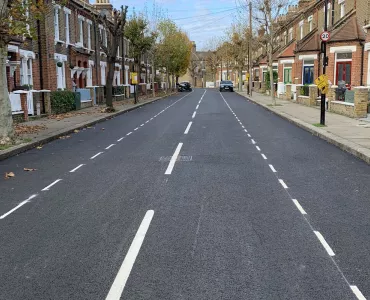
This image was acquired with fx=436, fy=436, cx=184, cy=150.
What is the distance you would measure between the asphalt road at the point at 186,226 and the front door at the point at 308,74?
26922 millimetres

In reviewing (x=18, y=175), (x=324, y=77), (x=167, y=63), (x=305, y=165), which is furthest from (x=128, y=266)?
(x=167, y=63)

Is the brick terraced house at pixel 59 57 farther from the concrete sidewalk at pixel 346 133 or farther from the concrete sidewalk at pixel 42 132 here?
the concrete sidewalk at pixel 346 133

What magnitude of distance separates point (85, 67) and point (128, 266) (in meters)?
33.2

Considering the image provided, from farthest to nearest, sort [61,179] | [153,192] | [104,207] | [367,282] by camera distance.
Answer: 1. [61,179]
2. [153,192]
3. [104,207]
4. [367,282]

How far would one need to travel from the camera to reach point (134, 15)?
1861 inches

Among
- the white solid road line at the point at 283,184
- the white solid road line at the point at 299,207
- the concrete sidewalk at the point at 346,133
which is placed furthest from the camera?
the concrete sidewalk at the point at 346,133

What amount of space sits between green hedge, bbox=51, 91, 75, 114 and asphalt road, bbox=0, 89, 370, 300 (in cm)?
1407

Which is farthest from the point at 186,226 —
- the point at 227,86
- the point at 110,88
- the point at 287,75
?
the point at 227,86

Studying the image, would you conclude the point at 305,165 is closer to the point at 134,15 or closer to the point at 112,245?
the point at 112,245

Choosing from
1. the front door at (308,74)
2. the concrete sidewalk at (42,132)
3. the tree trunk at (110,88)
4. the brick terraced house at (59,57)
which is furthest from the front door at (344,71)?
the concrete sidewalk at (42,132)

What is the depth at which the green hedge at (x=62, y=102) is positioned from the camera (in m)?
25.4

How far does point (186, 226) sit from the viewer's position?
20.2 feet

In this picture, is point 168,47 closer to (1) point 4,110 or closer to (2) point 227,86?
(2) point 227,86

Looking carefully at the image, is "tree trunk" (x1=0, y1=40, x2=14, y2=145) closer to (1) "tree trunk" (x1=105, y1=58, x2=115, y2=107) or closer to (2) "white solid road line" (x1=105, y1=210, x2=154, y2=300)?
(2) "white solid road line" (x1=105, y1=210, x2=154, y2=300)
